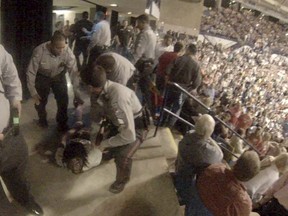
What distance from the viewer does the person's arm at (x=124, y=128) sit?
3287 mm

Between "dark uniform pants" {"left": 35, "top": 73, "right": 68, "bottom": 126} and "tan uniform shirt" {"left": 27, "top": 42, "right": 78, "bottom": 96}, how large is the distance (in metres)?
0.07

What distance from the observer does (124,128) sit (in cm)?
335

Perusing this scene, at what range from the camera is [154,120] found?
600 centimetres

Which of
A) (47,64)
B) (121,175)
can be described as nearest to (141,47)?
(47,64)

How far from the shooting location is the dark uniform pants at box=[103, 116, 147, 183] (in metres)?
3.58

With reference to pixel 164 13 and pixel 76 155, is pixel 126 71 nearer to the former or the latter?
pixel 76 155

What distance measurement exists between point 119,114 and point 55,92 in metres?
1.58

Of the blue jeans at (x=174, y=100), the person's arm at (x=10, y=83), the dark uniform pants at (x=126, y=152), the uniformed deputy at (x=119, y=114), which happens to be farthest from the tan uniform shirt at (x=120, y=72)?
the person's arm at (x=10, y=83)

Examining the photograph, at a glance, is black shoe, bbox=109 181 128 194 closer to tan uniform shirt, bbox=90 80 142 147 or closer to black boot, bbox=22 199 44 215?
tan uniform shirt, bbox=90 80 142 147

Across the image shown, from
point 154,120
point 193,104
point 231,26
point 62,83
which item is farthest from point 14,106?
point 231,26

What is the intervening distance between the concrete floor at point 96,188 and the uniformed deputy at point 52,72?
330 millimetres

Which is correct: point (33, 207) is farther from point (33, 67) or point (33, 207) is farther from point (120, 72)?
point (120, 72)

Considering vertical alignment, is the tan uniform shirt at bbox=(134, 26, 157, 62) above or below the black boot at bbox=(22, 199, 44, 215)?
above

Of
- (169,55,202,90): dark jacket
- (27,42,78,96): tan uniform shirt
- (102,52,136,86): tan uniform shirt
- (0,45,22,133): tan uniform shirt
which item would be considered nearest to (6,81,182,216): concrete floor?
(27,42,78,96): tan uniform shirt
